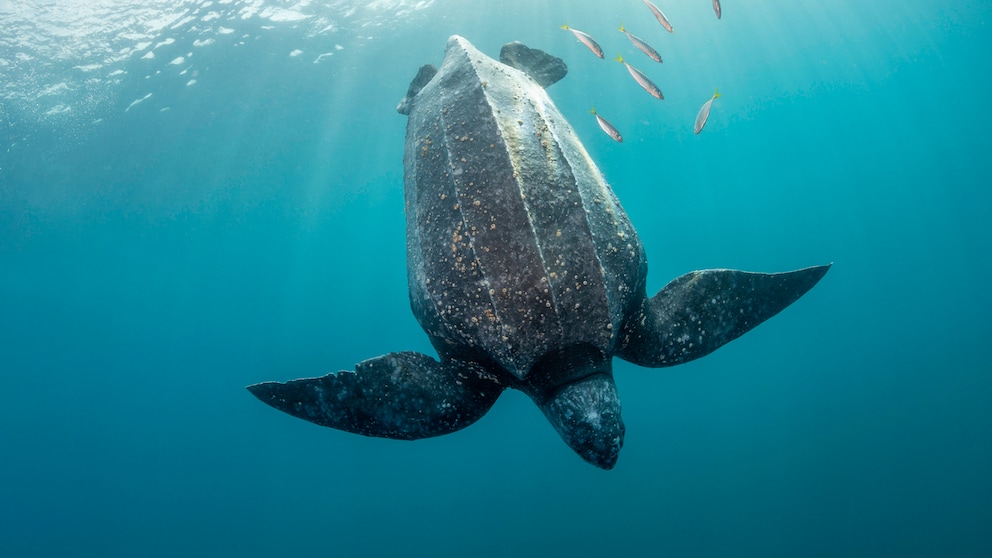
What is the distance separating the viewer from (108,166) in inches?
684

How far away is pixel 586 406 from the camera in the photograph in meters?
2.87

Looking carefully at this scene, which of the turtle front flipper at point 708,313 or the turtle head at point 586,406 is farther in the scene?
the turtle front flipper at point 708,313

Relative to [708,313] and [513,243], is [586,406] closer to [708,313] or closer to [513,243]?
[513,243]

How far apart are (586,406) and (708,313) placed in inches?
50.9

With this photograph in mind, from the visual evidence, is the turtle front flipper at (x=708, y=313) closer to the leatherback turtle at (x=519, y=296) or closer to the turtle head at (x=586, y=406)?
the leatherback turtle at (x=519, y=296)

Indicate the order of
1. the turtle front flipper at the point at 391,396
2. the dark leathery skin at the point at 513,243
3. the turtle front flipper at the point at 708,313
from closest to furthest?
the dark leathery skin at the point at 513,243 → the turtle front flipper at the point at 391,396 → the turtle front flipper at the point at 708,313

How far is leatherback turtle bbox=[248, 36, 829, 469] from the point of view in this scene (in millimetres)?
2824

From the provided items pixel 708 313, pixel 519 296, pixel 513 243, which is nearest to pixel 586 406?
pixel 519 296

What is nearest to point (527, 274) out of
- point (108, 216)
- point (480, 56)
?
point (480, 56)

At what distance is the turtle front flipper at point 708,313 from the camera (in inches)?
134

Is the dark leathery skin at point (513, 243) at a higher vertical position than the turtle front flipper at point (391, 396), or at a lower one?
higher

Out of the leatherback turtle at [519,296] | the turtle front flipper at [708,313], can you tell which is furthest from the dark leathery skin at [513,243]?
the turtle front flipper at [708,313]

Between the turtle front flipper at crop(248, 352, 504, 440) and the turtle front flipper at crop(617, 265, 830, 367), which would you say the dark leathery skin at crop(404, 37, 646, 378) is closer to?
the turtle front flipper at crop(248, 352, 504, 440)

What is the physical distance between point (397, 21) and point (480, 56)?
1147 centimetres
